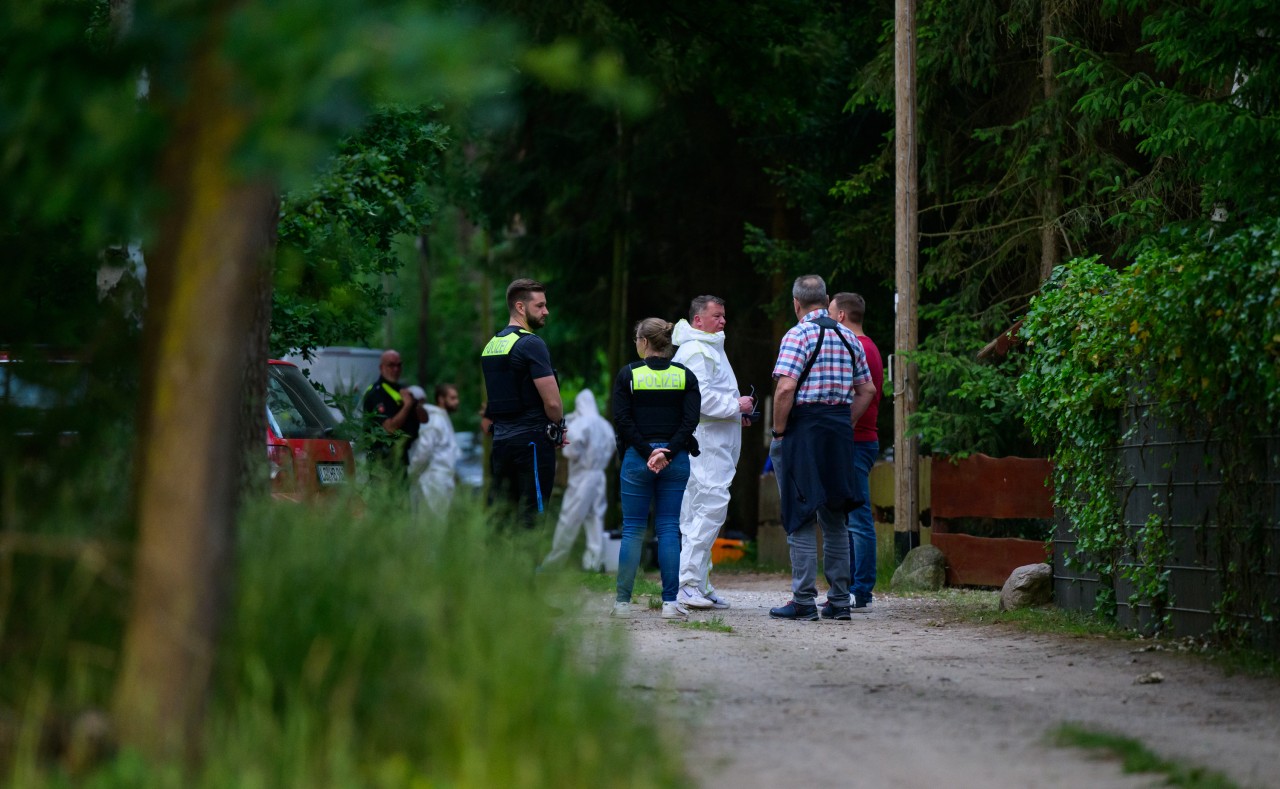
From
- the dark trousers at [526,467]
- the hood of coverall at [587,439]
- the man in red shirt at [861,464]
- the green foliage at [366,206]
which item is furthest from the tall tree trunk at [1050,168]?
the dark trousers at [526,467]

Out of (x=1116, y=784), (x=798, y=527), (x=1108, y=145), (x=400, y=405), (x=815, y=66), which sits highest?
(x=815, y=66)

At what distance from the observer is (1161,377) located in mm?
8906

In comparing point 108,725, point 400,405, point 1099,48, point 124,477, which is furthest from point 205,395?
point 1099,48

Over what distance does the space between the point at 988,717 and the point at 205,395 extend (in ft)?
11.3

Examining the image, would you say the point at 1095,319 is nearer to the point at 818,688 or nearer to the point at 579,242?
the point at 818,688

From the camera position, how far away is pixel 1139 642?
30.8 feet

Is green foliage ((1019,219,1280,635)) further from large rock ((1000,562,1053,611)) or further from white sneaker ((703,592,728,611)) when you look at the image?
white sneaker ((703,592,728,611))

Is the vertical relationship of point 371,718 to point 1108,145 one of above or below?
below

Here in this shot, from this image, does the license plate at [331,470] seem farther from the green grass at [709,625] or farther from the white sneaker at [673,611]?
the green grass at [709,625]

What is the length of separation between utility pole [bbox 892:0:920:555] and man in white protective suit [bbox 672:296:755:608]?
5157 millimetres

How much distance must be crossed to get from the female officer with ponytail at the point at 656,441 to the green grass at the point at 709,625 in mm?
329

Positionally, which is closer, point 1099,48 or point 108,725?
point 108,725

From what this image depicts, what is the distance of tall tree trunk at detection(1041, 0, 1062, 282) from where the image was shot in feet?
56.4

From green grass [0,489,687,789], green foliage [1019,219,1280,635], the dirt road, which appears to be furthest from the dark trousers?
green grass [0,489,687,789]
